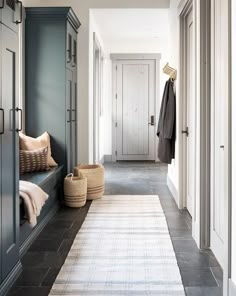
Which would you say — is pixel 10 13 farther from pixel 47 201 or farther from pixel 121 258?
pixel 47 201

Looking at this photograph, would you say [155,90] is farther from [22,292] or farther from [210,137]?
[22,292]

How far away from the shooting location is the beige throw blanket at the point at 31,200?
309cm

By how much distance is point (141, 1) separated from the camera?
590 centimetres

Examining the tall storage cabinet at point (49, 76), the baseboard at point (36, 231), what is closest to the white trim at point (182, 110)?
the tall storage cabinet at point (49, 76)

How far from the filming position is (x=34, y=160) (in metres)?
4.33

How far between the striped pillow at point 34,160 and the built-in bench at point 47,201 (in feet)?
0.36

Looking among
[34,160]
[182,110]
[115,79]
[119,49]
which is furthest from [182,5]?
[115,79]

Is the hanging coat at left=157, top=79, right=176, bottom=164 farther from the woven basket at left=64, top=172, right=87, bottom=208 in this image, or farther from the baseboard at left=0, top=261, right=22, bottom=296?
the baseboard at left=0, top=261, right=22, bottom=296

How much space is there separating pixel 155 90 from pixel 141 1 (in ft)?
11.8

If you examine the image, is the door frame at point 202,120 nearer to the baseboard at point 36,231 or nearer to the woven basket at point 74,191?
the baseboard at point 36,231

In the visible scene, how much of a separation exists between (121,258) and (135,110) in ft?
21.9

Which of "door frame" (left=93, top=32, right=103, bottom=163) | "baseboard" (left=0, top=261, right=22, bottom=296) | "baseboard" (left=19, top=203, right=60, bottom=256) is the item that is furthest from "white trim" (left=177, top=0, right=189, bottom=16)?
"baseboard" (left=0, top=261, right=22, bottom=296)

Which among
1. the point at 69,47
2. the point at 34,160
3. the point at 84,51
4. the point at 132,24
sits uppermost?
the point at 132,24
